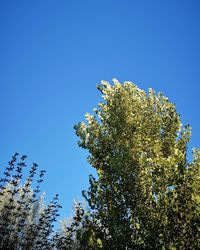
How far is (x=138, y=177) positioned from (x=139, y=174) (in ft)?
0.36

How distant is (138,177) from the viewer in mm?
9609

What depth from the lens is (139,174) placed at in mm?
9625

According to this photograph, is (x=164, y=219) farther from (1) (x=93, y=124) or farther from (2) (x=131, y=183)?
(1) (x=93, y=124)

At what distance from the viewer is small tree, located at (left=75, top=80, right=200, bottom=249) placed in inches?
328

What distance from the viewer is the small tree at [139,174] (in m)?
8.32

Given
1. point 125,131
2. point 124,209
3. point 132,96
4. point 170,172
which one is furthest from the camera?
point 132,96

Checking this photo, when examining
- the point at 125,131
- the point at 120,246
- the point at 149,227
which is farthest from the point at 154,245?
the point at 125,131

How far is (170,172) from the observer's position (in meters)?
8.73

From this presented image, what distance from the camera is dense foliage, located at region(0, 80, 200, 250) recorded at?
832 centimetres

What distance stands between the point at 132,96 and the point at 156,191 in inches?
185

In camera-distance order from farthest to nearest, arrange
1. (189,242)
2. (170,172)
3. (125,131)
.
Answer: (125,131) < (170,172) < (189,242)

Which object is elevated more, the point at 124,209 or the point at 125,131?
the point at 125,131

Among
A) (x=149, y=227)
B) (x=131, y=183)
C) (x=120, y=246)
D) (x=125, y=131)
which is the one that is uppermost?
(x=125, y=131)

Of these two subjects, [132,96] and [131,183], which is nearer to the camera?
[131,183]
